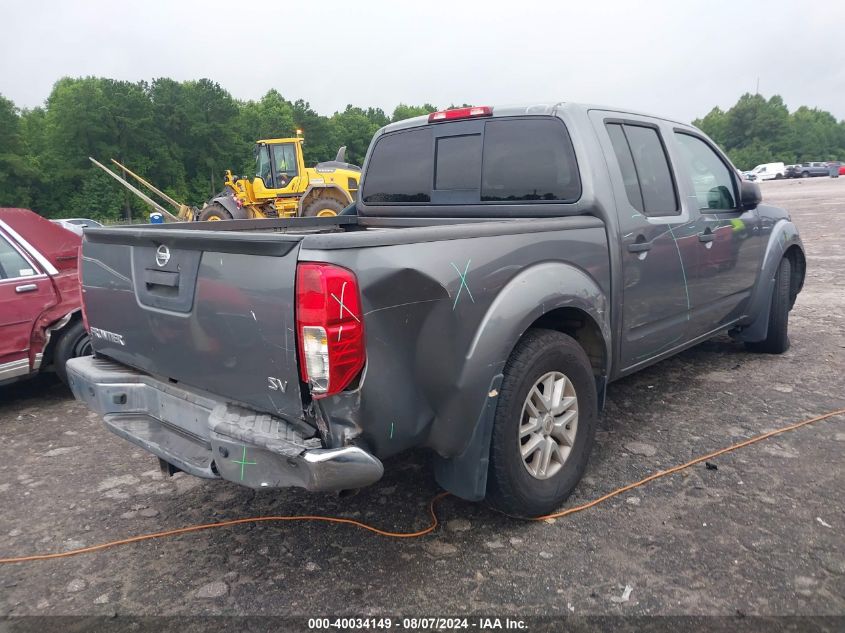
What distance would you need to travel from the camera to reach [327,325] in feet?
6.98

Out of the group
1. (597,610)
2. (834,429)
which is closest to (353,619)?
(597,610)

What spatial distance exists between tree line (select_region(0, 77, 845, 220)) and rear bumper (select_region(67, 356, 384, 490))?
120ft

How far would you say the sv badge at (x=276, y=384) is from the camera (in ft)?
7.43

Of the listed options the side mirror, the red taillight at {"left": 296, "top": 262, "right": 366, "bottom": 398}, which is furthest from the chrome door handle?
the red taillight at {"left": 296, "top": 262, "right": 366, "bottom": 398}

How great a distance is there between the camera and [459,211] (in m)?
3.81

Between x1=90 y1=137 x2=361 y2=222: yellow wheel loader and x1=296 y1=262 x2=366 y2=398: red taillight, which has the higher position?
x1=90 y1=137 x2=361 y2=222: yellow wheel loader

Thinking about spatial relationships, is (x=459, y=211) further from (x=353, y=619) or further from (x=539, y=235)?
(x=353, y=619)

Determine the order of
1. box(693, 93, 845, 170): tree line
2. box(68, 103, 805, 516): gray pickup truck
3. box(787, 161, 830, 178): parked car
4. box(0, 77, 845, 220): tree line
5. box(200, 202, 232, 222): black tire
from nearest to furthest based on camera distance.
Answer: box(68, 103, 805, 516): gray pickup truck → box(200, 202, 232, 222): black tire → box(0, 77, 845, 220): tree line → box(787, 161, 830, 178): parked car → box(693, 93, 845, 170): tree line

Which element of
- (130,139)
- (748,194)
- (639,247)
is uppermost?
(130,139)

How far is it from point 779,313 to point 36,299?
5.99 meters

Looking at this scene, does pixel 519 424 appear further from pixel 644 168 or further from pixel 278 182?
pixel 278 182

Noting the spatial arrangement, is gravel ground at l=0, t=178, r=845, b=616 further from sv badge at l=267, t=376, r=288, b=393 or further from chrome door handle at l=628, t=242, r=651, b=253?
chrome door handle at l=628, t=242, r=651, b=253


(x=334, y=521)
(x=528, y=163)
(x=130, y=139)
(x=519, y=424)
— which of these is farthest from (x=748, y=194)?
(x=130, y=139)

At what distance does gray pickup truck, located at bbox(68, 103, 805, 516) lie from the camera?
2.24 metres
